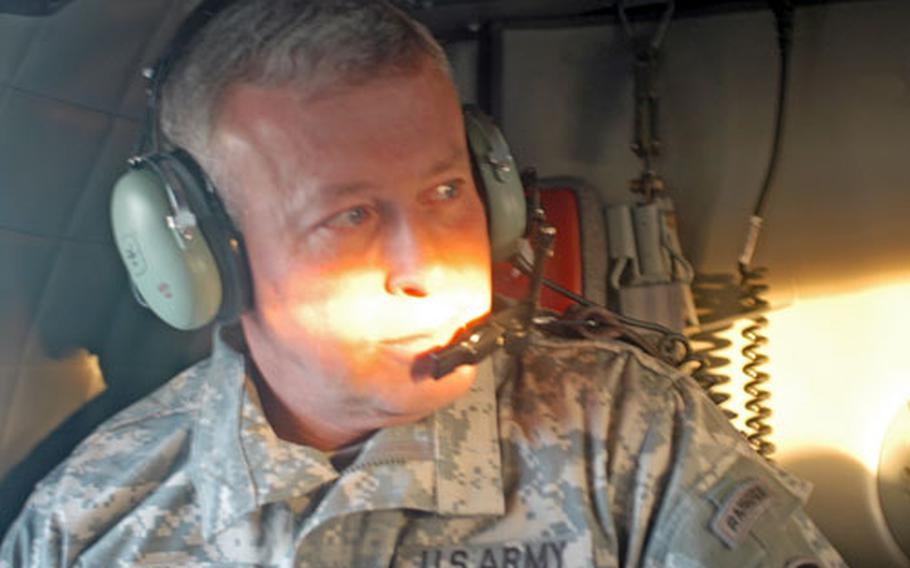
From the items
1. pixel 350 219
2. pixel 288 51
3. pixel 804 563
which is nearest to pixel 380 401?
pixel 350 219

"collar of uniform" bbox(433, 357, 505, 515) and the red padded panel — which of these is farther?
the red padded panel

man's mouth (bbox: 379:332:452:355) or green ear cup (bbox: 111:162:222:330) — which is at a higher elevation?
green ear cup (bbox: 111:162:222:330)

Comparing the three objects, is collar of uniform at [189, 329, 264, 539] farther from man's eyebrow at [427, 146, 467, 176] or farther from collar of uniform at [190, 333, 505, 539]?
man's eyebrow at [427, 146, 467, 176]

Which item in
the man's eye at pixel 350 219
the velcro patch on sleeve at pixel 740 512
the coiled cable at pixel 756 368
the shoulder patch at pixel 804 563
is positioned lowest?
the shoulder patch at pixel 804 563

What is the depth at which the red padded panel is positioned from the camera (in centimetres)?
178

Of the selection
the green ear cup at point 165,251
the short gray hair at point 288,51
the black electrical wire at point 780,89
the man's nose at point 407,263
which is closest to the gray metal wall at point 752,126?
the black electrical wire at point 780,89

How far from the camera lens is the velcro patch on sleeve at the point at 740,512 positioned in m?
1.41

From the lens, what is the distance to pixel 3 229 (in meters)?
1.77

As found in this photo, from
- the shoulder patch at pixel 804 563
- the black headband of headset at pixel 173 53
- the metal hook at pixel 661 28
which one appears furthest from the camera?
the metal hook at pixel 661 28

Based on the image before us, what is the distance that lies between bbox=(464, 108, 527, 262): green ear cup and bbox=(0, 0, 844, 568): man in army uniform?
0.08ft

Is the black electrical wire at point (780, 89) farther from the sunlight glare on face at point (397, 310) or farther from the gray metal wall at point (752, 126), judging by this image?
the sunlight glare on face at point (397, 310)

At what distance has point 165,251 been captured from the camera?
1.42 metres

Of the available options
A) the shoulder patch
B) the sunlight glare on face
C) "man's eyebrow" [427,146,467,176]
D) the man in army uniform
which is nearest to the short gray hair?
the man in army uniform

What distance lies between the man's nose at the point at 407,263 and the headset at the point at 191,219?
0.42 feet
